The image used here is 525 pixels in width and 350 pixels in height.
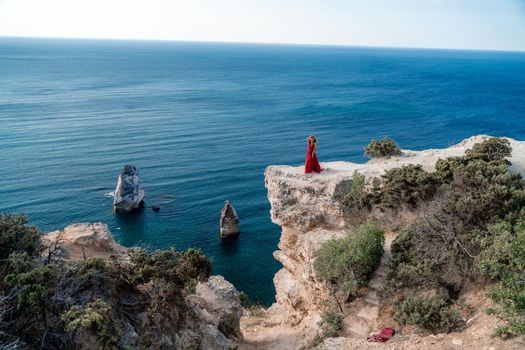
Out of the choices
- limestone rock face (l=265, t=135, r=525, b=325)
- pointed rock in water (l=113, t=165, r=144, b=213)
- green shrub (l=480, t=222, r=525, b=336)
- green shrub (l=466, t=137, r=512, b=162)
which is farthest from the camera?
pointed rock in water (l=113, t=165, r=144, b=213)

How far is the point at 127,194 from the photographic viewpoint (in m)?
45.7

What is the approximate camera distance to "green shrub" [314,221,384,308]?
18.1m

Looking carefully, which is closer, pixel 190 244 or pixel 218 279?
pixel 218 279

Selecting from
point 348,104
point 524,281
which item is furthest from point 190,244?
point 348,104

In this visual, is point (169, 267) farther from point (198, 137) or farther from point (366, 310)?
point (198, 137)

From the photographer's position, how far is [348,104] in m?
103

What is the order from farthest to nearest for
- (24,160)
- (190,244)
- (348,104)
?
(348,104) < (24,160) < (190,244)

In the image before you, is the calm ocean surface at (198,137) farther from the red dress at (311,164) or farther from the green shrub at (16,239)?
the green shrub at (16,239)

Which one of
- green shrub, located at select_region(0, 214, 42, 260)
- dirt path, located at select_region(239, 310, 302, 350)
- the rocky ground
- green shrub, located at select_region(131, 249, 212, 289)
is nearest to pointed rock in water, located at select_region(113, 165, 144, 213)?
the rocky ground

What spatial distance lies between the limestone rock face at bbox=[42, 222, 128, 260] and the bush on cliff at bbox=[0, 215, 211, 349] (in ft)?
6.51

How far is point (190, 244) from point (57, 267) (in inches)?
1034

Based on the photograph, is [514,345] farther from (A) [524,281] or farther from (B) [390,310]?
(B) [390,310]

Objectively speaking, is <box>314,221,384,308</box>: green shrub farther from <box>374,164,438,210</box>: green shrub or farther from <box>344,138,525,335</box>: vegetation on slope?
<box>374,164,438,210</box>: green shrub

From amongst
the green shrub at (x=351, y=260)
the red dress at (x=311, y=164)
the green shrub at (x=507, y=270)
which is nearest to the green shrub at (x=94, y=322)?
the green shrub at (x=351, y=260)
